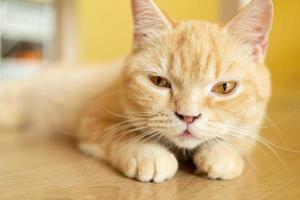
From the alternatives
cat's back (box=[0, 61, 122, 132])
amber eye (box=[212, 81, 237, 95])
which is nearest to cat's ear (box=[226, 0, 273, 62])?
amber eye (box=[212, 81, 237, 95])

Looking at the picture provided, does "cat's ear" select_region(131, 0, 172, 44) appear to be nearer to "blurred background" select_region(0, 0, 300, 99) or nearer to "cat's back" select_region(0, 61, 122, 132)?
"blurred background" select_region(0, 0, 300, 99)

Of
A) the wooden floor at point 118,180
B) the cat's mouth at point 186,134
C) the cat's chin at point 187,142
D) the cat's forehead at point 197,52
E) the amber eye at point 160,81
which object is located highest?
the cat's forehead at point 197,52

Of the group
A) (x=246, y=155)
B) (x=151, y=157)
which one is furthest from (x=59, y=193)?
(x=246, y=155)

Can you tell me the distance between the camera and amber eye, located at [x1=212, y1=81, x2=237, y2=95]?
1.08 meters

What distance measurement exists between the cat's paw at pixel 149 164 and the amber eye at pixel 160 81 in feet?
0.63

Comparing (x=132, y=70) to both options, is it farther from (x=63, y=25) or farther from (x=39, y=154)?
(x=63, y=25)

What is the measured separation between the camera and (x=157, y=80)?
1131 millimetres

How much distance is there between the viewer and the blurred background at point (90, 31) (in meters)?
1.65

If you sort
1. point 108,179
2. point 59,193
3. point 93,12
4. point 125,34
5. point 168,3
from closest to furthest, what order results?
point 59,193 → point 108,179 → point 168,3 → point 125,34 → point 93,12

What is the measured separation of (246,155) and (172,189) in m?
0.40

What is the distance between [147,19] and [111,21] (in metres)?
1.57

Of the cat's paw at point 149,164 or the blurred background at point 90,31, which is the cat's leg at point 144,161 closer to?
the cat's paw at point 149,164

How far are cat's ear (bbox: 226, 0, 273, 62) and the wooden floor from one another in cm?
38

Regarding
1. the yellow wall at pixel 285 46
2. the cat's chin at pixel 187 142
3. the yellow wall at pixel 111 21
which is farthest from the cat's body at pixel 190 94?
the yellow wall at pixel 111 21
